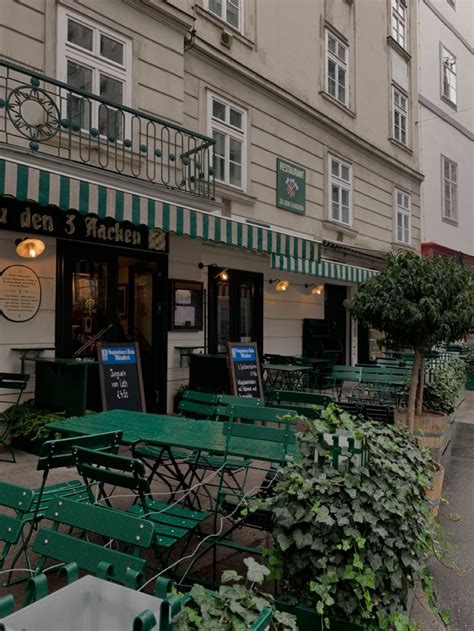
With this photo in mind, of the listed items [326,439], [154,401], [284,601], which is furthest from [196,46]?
[284,601]

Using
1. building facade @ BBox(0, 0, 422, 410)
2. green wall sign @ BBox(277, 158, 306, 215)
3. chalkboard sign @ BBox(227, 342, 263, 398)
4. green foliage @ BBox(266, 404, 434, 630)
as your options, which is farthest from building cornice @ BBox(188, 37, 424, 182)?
green foliage @ BBox(266, 404, 434, 630)

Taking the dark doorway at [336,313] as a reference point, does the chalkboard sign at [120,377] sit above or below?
below

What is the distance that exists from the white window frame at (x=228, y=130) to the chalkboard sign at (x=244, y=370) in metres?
3.27

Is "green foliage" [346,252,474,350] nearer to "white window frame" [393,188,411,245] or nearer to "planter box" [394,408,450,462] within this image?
"planter box" [394,408,450,462]

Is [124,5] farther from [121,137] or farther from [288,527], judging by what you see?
[288,527]

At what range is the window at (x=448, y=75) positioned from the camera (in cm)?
1934

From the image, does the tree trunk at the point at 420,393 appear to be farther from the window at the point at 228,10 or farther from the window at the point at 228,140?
the window at the point at 228,10

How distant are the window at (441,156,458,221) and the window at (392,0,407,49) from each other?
15.5 ft

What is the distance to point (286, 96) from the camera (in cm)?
1135

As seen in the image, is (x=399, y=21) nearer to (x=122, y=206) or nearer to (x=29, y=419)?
(x=122, y=206)

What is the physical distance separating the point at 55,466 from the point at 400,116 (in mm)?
16923

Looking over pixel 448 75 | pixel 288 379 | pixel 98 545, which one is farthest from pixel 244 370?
pixel 448 75

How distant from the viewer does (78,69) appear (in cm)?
734

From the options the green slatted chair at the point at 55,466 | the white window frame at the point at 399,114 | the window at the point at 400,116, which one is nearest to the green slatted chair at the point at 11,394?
the green slatted chair at the point at 55,466
